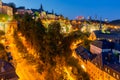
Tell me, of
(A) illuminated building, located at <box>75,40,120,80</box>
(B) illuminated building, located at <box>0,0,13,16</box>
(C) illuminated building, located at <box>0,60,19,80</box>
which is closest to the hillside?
(A) illuminated building, located at <box>75,40,120,80</box>

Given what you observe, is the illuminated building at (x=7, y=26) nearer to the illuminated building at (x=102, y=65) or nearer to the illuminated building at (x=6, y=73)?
the illuminated building at (x=102, y=65)

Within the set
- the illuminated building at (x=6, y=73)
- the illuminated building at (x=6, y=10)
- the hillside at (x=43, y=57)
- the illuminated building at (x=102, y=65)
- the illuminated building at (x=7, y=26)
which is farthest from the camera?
the illuminated building at (x=6, y=10)

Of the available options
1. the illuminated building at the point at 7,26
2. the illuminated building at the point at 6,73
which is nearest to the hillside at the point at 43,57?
the illuminated building at the point at 6,73

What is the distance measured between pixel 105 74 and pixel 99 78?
100 cm

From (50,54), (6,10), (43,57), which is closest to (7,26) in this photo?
(6,10)

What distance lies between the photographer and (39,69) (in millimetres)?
36281

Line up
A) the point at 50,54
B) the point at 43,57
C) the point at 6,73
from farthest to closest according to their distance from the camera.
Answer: the point at 43,57
the point at 50,54
the point at 6,73

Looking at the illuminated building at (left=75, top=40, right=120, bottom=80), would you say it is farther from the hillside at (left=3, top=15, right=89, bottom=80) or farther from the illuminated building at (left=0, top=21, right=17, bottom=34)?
the illuminated building at (left=0, top=21, right=17, bottom=34)

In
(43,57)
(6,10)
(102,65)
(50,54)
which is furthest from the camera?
(6,10)

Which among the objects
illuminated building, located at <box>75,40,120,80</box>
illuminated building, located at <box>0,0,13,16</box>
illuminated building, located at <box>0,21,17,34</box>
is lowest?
illuminated building, located at <box>75,40,120,80</box>

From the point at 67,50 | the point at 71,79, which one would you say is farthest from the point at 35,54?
the point at 71,79

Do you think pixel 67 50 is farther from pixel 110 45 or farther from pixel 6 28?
pixel 6 28

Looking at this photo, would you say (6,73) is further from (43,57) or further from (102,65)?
(43,57)

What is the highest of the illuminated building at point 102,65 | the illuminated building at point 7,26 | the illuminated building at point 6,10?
the illuminated building at point 6,10
